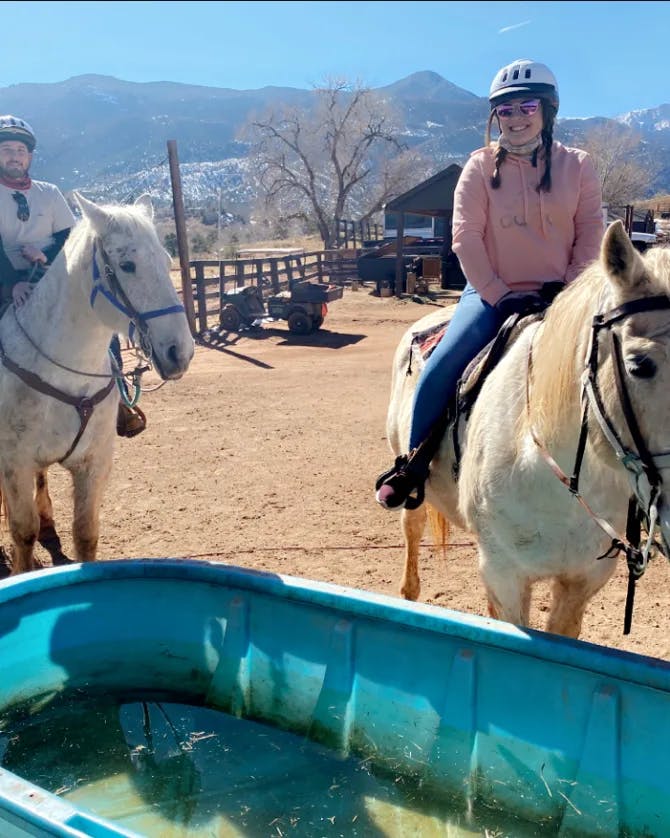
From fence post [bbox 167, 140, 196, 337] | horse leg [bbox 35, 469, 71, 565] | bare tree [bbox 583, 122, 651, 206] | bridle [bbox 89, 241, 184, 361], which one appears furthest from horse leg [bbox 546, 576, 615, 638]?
bare tree [bbox 583, 122, 651, 206]

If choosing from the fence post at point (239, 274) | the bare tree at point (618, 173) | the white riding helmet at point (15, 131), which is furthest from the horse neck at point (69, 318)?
the bare tree at point (618, 173)

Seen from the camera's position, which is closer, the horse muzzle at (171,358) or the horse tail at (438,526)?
the horse muzzle at (171,358)

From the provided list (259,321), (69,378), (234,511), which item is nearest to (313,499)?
(234,511)

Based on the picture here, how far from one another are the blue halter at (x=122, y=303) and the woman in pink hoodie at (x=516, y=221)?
1226mm

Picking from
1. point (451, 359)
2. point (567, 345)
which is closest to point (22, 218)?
point (451, 359)

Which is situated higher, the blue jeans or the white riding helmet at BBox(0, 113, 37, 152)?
the white riding helmet at BBox(0, 113, 37, 152)

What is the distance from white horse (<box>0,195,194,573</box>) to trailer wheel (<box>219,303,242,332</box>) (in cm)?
1150

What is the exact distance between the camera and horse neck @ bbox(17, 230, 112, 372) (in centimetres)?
343

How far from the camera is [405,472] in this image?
298cm

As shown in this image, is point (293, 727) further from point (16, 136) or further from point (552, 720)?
point (16, 136)

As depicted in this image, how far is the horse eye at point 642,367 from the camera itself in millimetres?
1586

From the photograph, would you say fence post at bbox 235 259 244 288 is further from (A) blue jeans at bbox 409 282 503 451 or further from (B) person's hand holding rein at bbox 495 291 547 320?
(B) person's hand holding rein at bbox 495 291 547 320

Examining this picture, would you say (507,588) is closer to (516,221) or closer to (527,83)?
(516,221)

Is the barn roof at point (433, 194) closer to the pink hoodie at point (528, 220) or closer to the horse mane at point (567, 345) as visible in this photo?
the pink hoodie at point (528, 220)
